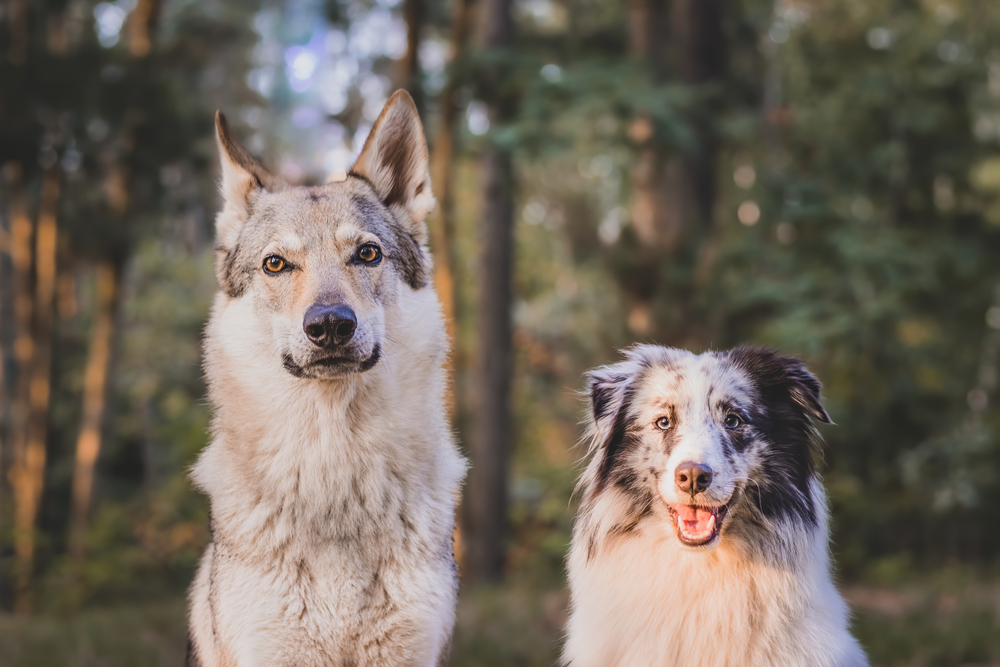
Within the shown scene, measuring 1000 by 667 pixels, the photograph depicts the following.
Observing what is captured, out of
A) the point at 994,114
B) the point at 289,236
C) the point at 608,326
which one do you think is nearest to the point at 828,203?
the point at 608,326

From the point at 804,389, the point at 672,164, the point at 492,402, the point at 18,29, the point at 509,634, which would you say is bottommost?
the point at 509,634

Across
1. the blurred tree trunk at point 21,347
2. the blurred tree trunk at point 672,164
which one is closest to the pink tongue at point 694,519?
the blurred tree trunk at point 672,164

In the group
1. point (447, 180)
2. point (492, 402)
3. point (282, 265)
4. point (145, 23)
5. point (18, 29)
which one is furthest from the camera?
point (492, 402)

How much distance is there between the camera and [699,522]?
3.36m

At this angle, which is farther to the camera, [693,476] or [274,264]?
[274,264]

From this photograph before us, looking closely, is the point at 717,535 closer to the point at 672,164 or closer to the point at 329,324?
the point at 329,324

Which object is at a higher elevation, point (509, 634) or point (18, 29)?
point (18, 29)

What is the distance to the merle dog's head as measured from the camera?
335cm

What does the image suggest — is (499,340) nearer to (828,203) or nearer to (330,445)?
(828,203)

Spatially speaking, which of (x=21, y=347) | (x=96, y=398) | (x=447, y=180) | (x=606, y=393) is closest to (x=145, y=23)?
(x=447, y=180)

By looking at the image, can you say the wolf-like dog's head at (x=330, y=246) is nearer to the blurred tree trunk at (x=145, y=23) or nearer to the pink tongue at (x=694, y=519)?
the pink tongue at (x=694, y=519)

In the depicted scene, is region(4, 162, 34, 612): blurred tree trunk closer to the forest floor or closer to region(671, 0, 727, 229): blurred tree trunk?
the forest floor

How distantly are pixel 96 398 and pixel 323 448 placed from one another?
8.89m

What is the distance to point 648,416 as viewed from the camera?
11.9 ft
